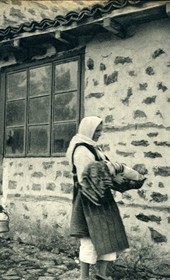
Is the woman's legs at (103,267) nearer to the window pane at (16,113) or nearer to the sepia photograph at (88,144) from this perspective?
the sepia photograph at (88,144)

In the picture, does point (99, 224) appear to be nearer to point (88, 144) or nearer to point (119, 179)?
point (119, 179)

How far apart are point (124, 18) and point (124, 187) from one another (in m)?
2.08

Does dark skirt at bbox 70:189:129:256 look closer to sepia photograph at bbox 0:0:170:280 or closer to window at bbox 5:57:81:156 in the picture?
sepia photograph at bbox 0:0:170:280

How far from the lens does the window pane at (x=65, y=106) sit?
19.1 ft

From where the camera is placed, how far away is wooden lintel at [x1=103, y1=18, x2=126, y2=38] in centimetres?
469

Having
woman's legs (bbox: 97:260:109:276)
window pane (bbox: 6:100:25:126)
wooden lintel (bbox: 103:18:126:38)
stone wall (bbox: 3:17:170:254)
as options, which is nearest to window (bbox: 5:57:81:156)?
window pane (bbox: 6:100:25:126)

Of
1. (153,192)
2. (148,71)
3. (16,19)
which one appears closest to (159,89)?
(148,71)

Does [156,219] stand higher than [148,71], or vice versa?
[148,71]

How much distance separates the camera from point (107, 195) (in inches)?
148

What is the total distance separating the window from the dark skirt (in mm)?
2145

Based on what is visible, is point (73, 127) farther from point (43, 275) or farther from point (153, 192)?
point (43, 275)

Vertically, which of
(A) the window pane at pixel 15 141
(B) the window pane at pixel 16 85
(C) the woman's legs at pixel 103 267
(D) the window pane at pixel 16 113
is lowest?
(C) the woman's legs at pixel 103 267

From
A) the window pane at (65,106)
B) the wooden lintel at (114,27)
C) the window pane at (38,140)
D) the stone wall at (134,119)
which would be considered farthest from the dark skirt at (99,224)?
the window pane at (38,140)

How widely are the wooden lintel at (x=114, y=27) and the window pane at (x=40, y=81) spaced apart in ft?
5.02
